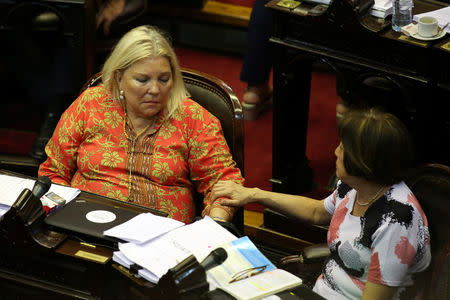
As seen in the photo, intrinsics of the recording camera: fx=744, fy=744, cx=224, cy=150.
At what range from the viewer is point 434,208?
2.12m

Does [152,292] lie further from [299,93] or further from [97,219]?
[299,93]

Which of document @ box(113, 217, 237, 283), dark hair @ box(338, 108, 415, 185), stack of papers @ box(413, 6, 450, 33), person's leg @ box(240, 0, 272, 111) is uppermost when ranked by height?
stack of papers @ box(413, 6, 450, 33)

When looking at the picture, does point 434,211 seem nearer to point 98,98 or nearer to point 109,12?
point 98,98

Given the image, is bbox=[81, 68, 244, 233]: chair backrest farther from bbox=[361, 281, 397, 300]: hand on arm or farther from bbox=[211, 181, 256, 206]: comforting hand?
bbox=[361, 281, 397, 300]: hand on arm

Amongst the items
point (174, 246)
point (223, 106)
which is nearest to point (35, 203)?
point (174, 246)

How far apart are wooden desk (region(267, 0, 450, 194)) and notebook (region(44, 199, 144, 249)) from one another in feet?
4.09

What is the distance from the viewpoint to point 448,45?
278 cm

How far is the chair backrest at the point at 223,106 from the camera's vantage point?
2664 mm

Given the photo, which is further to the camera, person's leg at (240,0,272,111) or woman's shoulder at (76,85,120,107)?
person's leg at (240,0,272,111)

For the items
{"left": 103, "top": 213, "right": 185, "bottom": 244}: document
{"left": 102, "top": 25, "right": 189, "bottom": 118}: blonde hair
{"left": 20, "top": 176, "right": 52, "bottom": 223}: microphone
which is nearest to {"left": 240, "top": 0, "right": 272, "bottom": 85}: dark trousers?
{"left": 102, "top": 25, "right": 189, "bottom": 118}: blonde hair

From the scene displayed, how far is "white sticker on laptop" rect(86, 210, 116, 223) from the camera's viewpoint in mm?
2168

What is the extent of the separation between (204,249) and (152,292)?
21cm

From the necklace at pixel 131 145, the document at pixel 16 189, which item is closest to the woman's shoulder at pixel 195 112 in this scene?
the necklace at pixel 131 145

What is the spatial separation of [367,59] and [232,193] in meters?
0.92
